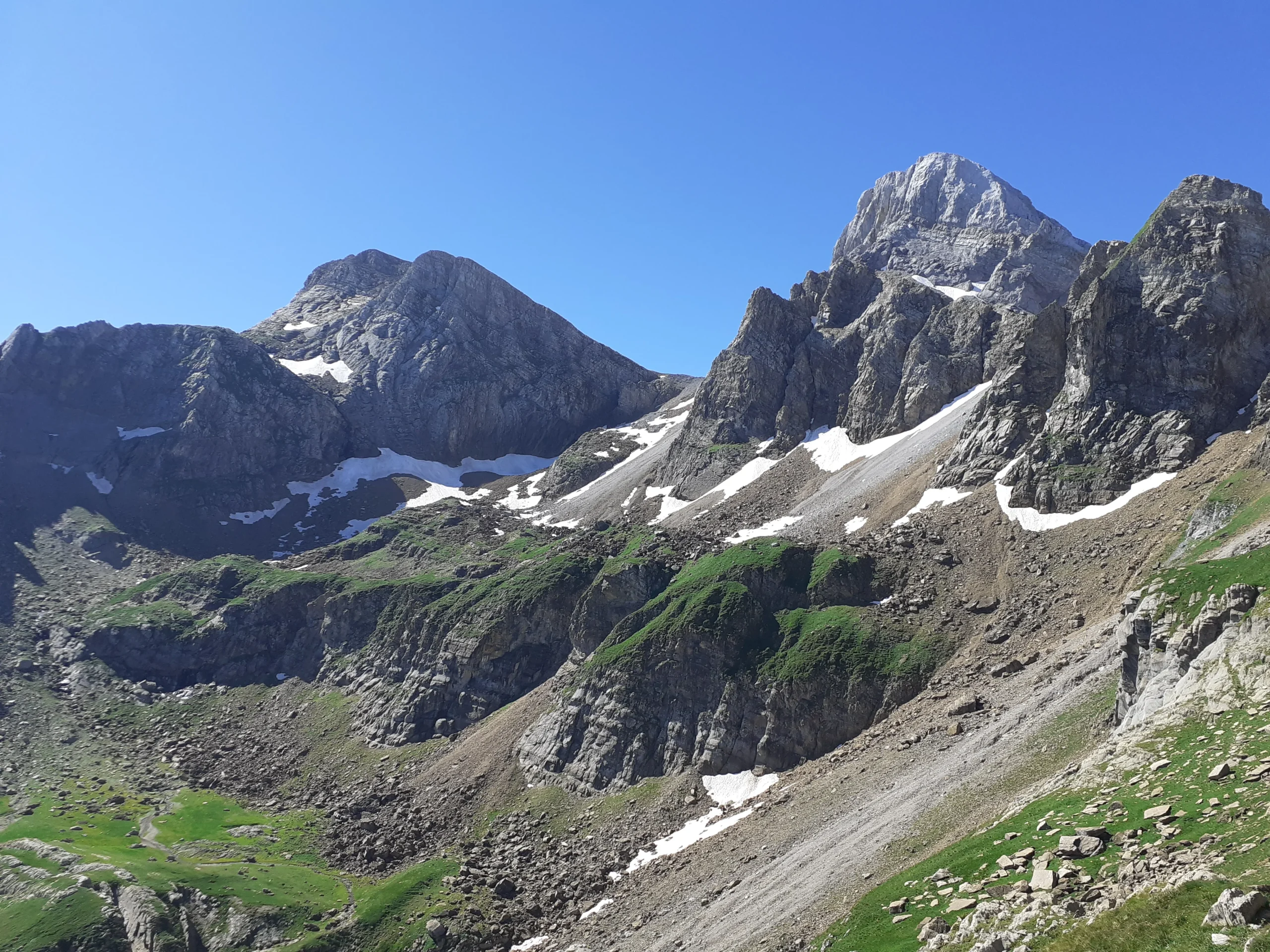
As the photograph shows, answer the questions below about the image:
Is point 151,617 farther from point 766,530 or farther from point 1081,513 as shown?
point 1081,513

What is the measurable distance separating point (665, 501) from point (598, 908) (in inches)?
3668

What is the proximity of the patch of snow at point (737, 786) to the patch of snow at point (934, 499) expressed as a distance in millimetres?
38813

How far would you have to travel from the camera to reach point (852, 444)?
135625 mm

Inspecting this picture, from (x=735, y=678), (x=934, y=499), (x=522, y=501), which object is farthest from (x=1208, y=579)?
(x=522, y=501)

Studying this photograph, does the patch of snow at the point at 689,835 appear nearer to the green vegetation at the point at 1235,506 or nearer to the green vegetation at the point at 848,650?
the green vegetation at the point at 848,650

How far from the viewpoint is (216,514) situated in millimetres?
197000

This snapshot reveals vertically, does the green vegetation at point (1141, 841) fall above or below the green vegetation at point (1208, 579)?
below

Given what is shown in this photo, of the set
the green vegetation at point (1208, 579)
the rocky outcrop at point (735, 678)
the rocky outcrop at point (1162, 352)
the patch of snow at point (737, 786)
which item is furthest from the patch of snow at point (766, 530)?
the green vegetation at point (1208, 579)

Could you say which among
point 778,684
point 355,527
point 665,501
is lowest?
point 778,684

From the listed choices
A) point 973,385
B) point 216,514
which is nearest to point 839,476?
point 973,385

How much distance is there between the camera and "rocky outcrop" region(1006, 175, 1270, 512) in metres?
85.4

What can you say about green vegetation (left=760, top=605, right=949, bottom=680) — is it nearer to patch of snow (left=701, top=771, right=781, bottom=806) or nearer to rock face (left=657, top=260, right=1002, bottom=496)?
patch of snow (left=701, top=771, right=781, bottom=806)

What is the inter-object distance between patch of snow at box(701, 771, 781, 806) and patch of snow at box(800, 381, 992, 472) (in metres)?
65.7

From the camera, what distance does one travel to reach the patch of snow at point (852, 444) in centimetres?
12712
